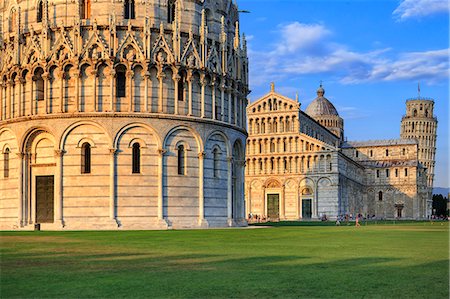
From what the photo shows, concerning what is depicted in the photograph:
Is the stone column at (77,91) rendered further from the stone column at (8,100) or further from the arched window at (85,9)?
the stone column at (8,100)

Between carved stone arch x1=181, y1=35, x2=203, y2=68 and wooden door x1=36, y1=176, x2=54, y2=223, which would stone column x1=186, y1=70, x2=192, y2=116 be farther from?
wooden door x1=36, y1=176, x2=54, y2=223

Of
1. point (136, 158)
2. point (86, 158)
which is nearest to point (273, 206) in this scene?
point (136, 158)

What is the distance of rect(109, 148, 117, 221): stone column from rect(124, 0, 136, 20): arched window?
10.3 m

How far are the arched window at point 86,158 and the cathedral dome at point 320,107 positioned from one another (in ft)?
372

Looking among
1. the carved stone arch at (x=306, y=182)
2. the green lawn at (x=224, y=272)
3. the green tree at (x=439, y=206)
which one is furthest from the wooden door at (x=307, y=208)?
the green lawn at (x=224, y=272)

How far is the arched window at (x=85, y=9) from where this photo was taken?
159 ft

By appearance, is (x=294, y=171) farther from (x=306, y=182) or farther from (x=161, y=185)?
(x=161, y=185)

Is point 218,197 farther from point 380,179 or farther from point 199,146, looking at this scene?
point 380,179

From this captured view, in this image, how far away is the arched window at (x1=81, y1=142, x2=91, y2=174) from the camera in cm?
4662

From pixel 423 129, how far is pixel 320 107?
2889 centimetres

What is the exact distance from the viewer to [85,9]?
48.6 m

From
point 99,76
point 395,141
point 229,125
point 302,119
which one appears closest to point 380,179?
point 395,141

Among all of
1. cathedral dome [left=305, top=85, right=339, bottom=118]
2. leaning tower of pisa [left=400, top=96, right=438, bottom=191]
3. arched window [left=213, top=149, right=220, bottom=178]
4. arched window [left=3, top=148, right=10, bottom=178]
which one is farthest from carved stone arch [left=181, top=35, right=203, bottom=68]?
leaning tower of pisa [left=400, top=96, right=438, bottom=191]

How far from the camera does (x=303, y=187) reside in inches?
4375
